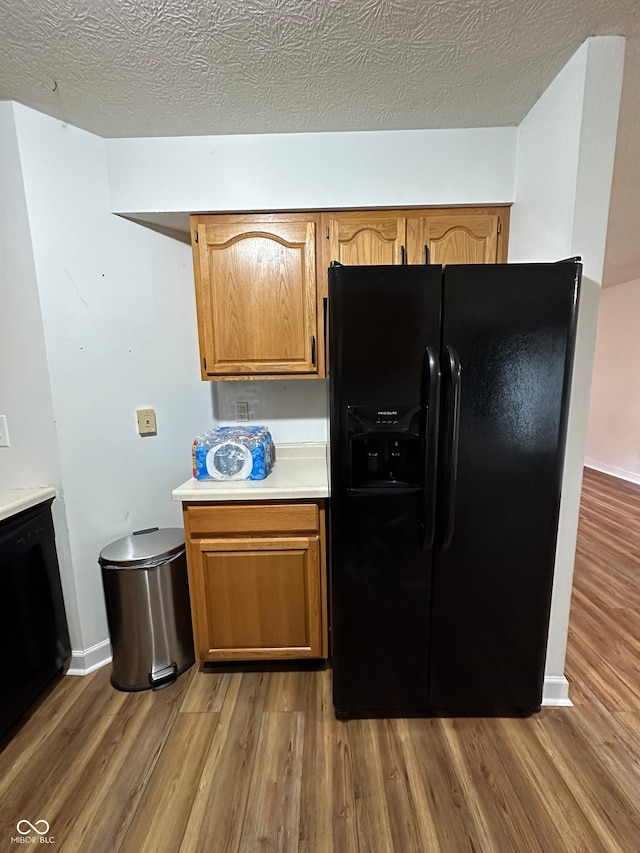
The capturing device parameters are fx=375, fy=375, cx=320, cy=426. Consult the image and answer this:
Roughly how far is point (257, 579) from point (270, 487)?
0.42 m

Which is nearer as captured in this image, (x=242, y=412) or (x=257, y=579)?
(x=257, y=579)

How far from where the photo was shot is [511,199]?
172cm

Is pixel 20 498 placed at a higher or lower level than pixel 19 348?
lower

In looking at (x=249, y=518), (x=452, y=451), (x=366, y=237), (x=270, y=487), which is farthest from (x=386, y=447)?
(x=366, y=237)

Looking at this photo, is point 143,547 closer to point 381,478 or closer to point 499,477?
point 381,478

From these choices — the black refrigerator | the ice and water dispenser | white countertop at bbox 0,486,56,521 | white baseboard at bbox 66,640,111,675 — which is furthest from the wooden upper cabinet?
white baseboard at bbox 66,640,111,675

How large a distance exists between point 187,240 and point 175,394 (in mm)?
833

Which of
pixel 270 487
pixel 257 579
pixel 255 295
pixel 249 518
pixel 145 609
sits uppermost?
pixel 255 295

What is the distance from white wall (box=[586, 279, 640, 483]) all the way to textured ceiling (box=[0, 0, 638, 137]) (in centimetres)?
417

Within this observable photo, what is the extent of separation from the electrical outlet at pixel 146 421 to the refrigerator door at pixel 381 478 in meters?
1.07

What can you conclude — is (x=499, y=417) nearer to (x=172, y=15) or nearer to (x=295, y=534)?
(x=295, y=534)

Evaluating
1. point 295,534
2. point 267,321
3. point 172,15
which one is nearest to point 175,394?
point 267,321

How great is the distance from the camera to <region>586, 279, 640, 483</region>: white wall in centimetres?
454

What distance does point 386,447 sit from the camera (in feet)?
4.58
